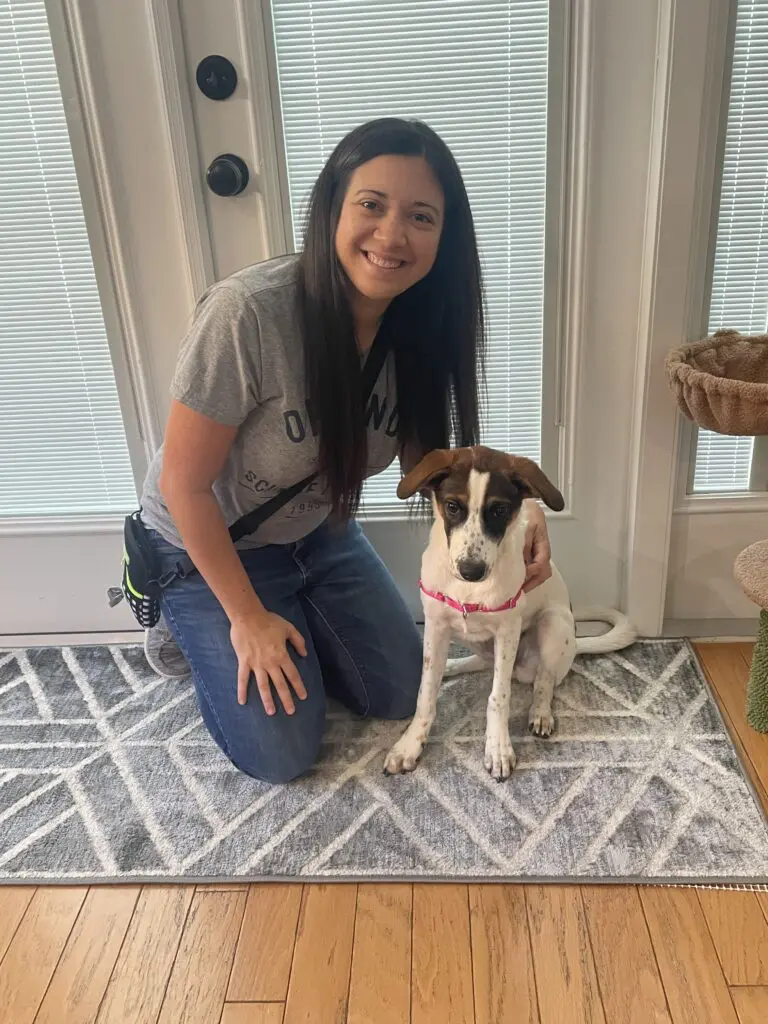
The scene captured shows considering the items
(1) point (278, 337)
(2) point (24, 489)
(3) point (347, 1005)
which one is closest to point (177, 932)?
(3) point (347, 1005)

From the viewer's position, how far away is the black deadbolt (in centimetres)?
168

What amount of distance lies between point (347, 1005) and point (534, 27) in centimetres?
194

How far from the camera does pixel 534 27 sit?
1.65 m

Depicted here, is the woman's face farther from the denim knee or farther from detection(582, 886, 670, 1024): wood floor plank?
detection(582, 886, 670, 1024): wood floor plank

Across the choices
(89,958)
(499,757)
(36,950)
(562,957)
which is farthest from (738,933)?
(36,950)

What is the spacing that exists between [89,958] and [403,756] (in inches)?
27.4

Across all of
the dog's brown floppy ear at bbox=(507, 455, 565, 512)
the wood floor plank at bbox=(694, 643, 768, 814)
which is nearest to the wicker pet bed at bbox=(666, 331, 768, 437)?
the dog's brown floppy ear at bbox=(507, 455, 565, 512)

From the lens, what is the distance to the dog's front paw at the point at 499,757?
1620mm

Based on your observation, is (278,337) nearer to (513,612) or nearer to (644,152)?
(513,612)

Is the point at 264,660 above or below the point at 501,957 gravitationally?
above

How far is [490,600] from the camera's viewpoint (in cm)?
154

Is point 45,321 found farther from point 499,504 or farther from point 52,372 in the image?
point 499,504

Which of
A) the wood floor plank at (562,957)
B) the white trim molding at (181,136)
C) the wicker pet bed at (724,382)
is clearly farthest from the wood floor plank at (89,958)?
the wicker pet bed at (724,382)

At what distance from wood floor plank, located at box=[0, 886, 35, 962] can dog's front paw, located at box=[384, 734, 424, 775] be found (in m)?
0.73
